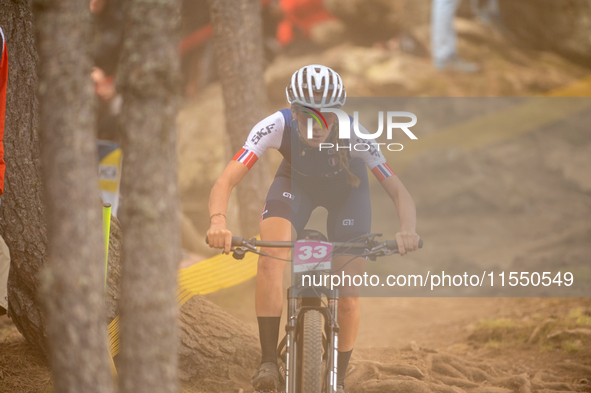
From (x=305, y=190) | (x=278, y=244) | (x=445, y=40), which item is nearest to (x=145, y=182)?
(x=278, y=244)

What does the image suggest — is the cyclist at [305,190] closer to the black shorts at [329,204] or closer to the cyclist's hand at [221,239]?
the black shorts at [329,204]

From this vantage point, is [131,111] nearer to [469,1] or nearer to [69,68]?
[69,68]

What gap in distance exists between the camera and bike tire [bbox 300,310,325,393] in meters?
3.24

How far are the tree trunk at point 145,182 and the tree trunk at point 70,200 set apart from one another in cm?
15

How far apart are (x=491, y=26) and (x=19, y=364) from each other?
14.7 m

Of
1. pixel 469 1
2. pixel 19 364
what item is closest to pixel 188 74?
pixel 469 1

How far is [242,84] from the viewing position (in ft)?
20.9

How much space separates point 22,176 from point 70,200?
2016mm

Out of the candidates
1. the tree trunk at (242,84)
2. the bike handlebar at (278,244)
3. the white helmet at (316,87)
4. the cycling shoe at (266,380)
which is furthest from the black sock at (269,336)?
the tree trunk at (242,84)

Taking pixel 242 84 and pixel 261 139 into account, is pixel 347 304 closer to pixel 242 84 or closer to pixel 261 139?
pixel 261 139

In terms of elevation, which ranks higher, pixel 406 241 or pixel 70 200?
pixel 70 200

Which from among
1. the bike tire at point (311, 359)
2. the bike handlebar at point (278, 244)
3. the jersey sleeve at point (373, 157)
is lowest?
the bike tire at point (311, 359)

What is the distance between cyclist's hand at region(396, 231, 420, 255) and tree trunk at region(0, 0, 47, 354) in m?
2.68

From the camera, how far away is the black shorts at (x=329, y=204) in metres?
3.99
